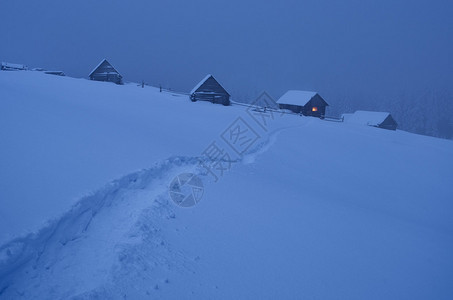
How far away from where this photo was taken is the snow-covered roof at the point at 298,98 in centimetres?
3180

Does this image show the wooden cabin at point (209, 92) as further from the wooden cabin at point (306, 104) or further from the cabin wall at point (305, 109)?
the cabin wall at point (305, 109)

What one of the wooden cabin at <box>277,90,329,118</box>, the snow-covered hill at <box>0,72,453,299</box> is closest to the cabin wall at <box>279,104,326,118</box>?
the wooden cabin at <box>277,90,329,118</box>

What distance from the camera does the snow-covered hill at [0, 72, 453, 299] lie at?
13.4ft

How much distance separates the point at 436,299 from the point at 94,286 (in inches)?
271

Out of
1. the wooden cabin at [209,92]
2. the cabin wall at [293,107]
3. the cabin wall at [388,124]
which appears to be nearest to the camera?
the wooden cabin at [209,92]

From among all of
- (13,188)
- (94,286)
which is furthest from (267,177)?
(13,188)

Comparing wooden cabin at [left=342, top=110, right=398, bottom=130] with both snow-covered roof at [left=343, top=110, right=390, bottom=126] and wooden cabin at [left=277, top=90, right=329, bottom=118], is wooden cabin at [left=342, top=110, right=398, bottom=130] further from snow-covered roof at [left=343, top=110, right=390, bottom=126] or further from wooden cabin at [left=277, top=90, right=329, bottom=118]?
wooden cabin at [left=277, top=90, right=329, bottom=118]

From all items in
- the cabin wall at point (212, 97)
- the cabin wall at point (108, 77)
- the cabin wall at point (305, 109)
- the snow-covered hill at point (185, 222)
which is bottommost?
the snow-covered hill at point (185, 222)

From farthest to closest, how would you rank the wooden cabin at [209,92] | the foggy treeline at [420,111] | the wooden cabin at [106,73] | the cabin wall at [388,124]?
the foggy treeline at [420,111] → the cabin wall at [388,124] → the wooden cabin at [106,73] → the wooden cabin at [209,92]

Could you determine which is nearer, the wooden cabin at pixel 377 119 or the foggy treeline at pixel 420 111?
the wooden cabin at pixel 377 119

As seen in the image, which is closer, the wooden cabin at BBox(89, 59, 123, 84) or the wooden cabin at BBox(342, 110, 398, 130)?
the wooden cabin at BBox(89, 59, 123, 84)

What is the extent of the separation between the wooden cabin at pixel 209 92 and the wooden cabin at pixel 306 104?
10716 millimetres

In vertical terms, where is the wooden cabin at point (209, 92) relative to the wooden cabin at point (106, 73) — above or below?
below

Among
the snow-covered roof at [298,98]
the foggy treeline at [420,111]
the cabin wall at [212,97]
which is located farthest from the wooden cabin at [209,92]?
the foggy treeline at [420,111]
